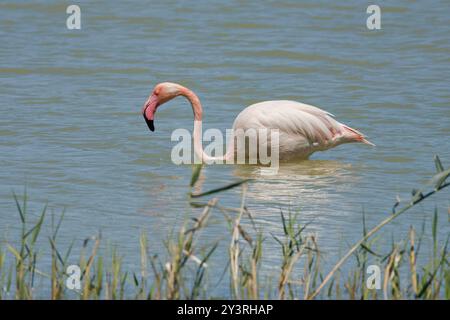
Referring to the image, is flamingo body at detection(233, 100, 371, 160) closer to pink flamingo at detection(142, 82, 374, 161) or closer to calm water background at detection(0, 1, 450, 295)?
pink flamingo at detection(142, 82, 374, 161)

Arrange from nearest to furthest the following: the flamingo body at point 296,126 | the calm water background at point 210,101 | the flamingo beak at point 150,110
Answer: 1. the calm water background at point 210,101
2. the flamingo body at point 296,126
3. the flamingo beak at point 150,110

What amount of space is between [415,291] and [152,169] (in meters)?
4.40

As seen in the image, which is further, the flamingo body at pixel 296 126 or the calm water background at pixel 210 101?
the flamingo body at pixel 296 126

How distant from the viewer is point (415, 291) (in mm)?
4648

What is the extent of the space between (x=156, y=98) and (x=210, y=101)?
6.19 ft

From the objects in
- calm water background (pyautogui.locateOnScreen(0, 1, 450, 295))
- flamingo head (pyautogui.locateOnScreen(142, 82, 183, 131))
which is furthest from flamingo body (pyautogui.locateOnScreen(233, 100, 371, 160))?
flamingo head (pyautogui.locateOnScreen(142, 82, 183, 131))

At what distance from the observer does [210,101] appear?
11.2 metres

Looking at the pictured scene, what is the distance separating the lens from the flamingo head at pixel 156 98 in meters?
9.26

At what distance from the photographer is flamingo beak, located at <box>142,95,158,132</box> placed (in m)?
9.24

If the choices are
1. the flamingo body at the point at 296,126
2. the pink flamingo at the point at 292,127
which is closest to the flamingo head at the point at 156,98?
the pink flamingo at the point at 292,127

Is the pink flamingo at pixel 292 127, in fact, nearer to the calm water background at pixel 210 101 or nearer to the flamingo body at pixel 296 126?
the flamingo body at pixel 296 126

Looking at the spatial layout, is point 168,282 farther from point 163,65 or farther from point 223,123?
A: point 163,65

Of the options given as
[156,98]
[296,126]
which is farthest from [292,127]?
[156,98]

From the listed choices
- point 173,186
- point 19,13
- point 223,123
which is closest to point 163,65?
point 223,123
